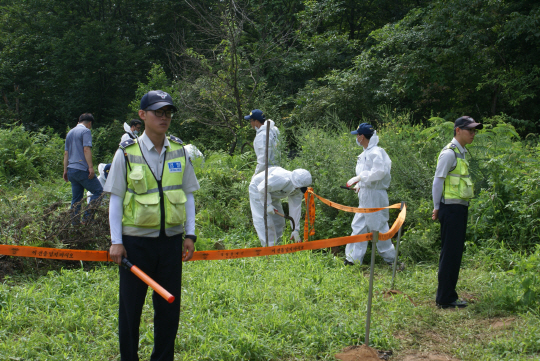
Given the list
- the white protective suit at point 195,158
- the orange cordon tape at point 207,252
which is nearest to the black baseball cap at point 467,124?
the orange cordon tape at point 207,252

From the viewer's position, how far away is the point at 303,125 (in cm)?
1034

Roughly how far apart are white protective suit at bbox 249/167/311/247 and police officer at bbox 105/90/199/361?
11.7 feet

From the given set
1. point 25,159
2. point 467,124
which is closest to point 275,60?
point 25,159

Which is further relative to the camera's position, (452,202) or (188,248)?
(452,202)

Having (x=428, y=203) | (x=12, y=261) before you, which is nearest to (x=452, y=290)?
(x=428, y=203)

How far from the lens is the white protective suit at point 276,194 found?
21.6 ft

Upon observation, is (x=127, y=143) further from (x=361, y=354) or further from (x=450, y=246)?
(x=450, y=246)

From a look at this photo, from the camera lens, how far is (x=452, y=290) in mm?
4699

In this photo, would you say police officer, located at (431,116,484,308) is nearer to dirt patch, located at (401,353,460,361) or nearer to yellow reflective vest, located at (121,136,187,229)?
dirt patch, located at (401,353,460,361)

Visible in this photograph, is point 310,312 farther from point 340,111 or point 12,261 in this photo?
point 340,111

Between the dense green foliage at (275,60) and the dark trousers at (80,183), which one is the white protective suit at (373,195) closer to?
the dark trousers at (80,183)

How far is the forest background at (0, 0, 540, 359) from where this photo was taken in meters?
4.28

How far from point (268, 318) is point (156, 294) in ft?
4.28

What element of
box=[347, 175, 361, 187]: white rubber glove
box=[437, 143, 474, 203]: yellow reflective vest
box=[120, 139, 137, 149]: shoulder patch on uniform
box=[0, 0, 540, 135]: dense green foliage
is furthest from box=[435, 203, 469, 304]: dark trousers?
box=[0, 0, 540, 135]: dense green foliage
